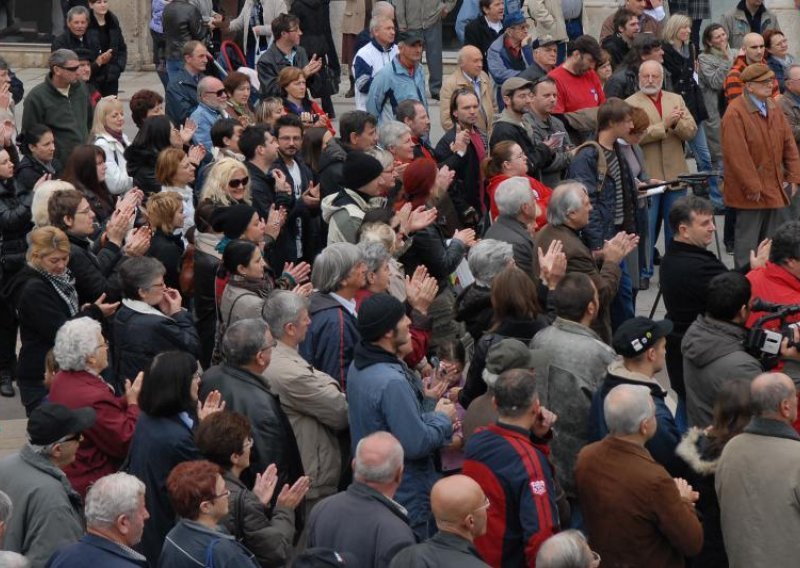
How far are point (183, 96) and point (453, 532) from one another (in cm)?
794

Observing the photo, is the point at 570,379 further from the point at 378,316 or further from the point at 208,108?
the point at 208,108

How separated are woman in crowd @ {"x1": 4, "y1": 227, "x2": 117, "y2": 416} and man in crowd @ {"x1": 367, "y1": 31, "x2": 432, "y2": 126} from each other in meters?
4.69

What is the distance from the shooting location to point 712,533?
7.02 meters

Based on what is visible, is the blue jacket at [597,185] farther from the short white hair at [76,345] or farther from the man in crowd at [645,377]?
the short white hair at [76,345]

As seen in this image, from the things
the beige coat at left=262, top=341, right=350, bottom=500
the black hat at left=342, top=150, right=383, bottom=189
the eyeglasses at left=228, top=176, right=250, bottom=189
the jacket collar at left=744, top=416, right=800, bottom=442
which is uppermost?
the black hat at left=342, top=150, right=383, bottom=189

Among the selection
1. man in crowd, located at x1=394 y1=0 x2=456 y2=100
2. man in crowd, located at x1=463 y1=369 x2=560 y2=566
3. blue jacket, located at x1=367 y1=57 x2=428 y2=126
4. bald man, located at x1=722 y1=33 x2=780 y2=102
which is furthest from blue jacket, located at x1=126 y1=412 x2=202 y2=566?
man in crowd, located at x1=394 y1=0 x2=456 y2=100

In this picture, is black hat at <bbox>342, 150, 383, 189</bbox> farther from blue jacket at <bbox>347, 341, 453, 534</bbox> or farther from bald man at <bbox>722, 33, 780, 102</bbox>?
bald man at <bbox>722, 33, 780, 102</bbox>

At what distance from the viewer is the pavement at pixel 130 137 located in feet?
31.0

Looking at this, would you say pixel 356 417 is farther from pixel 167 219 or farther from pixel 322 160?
pixel 322 160

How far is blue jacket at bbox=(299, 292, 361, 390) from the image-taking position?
25.6 feet

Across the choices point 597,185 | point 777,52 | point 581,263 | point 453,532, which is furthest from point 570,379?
point 777,52

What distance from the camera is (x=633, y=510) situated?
21.1ft

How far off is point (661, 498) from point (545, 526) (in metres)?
0.49

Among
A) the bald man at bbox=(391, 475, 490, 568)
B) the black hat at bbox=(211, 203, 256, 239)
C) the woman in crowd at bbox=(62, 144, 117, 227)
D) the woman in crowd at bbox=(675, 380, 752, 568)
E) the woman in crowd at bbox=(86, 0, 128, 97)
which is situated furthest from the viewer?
the woman in crowd at bbox=(86, 0, 128, 97)
